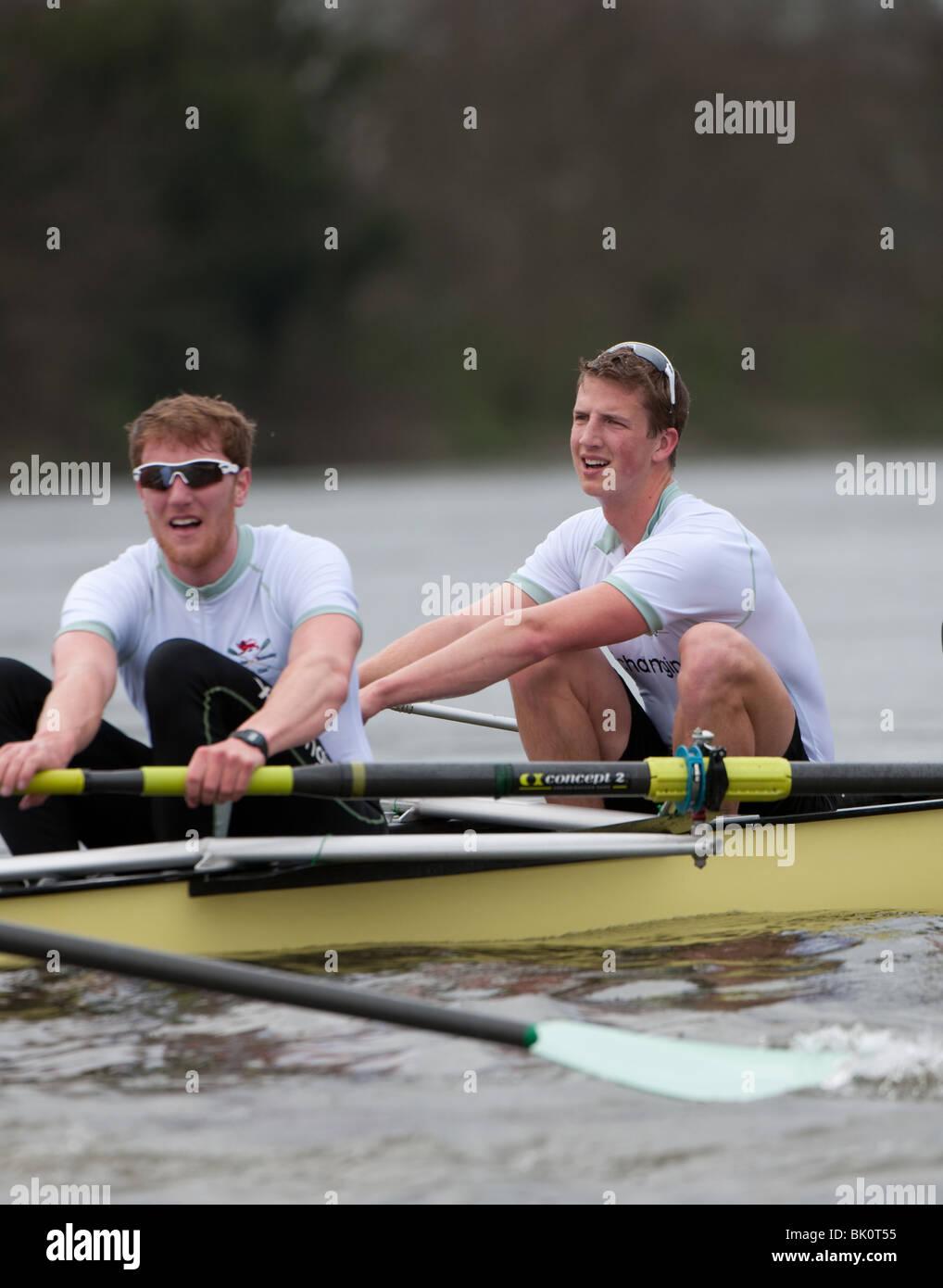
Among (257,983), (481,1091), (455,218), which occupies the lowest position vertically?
(481,1091)

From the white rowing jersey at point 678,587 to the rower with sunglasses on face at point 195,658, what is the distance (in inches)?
35.5

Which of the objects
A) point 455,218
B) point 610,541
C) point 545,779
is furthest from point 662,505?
point 455,218

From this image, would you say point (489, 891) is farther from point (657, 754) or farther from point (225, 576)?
point (225, 576)

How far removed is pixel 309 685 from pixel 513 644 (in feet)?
2.62

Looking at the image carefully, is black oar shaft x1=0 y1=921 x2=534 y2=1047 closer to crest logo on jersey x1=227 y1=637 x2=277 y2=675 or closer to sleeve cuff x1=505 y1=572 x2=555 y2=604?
crest logo on jersey x1=227 y1=637 x2=277 y2=675

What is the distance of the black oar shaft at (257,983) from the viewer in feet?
11.9

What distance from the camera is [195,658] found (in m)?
4.36

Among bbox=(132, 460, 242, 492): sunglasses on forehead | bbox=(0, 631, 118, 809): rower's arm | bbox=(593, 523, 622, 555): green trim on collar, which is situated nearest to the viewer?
bbox=(0, 631, 118, 809): rower's arm

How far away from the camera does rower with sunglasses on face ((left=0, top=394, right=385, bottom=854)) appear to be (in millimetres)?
4312

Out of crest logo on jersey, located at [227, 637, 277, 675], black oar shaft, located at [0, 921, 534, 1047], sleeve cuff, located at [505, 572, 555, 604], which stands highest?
sleeve cuff, located at [505, 572, 555, 604]

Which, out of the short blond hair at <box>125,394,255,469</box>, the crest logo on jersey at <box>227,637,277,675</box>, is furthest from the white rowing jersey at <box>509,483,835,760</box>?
the short blond hair at <box>125,394,255,469</box>

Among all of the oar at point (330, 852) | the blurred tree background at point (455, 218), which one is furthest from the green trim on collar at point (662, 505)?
the blurred tree background at point (455, 218)

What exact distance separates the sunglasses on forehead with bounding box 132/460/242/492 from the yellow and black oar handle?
28.7 inches
